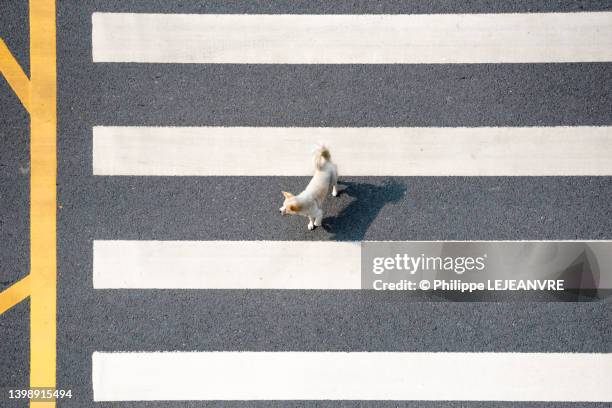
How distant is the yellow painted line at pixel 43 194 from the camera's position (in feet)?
14.5

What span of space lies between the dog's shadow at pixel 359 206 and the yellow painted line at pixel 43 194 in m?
2.66

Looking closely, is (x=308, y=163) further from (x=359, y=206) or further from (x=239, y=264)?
(x=239, y=264)

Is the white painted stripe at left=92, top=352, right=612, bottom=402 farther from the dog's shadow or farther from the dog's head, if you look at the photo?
the dog's head

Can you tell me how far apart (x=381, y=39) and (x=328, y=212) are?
1.72 metres

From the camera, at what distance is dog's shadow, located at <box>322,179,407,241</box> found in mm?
4375

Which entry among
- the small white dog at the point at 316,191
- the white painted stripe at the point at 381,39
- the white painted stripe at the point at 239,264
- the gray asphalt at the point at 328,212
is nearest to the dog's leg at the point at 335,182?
the small white dog at the point at 316,191

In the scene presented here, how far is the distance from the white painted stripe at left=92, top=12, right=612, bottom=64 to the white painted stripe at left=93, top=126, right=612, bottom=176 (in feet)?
2.26

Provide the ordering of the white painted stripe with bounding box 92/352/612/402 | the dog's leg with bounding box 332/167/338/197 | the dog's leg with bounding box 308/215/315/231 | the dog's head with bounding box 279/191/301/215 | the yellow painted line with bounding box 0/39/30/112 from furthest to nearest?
the yellow painted line with bounding box 0/39/30/112
the white painted stripe with bounding box 92/352/612/402
the dog's leg with bounding box 308/215/315/231
the dog's leg with bounding box 332/167/338/197
the dog's head with bounding box 279/191/301/215

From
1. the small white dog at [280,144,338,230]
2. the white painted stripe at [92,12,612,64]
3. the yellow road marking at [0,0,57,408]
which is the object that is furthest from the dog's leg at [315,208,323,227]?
the yellow road marking at [0,0,57,408]

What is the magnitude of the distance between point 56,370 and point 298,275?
8.15ft

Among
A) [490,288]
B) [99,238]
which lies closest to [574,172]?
[490,288]

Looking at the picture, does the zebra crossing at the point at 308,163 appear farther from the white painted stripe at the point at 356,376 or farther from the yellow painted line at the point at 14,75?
the yellow painted line at the point at 14,75

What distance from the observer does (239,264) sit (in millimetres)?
4363

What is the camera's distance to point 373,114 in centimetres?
439
